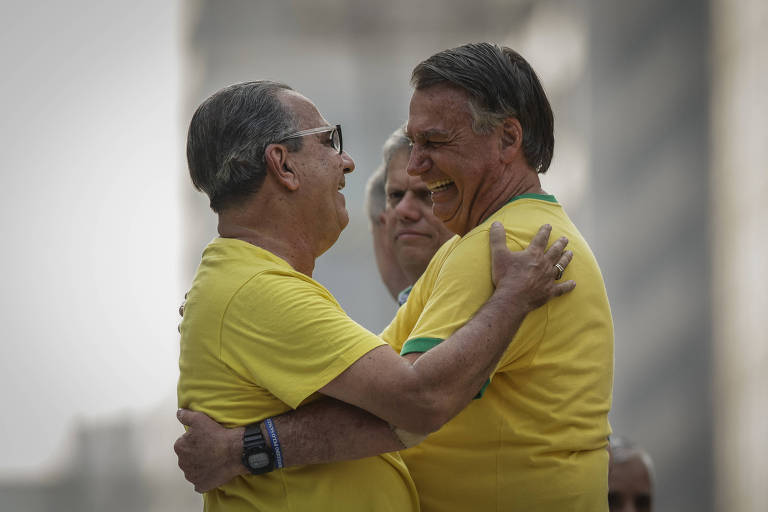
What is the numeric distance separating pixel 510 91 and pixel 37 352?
12.8ft

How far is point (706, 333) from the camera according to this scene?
21.1 ft

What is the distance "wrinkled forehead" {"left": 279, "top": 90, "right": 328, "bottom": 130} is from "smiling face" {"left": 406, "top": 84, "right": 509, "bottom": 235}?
0.73 ft

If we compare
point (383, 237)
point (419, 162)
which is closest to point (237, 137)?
point (419, 162)

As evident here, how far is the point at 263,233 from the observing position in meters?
2.09

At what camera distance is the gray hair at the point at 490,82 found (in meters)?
2.01

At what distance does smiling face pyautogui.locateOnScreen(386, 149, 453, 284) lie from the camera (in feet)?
9.86

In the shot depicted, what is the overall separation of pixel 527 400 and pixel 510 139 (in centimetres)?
57

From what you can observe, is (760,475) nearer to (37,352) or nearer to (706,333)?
(706,333)

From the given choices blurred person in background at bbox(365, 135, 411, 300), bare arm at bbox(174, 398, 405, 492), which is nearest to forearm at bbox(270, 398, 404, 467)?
bare arm at bbox(174, 398, 405, 492)

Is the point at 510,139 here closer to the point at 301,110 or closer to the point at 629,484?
the point at 301,110

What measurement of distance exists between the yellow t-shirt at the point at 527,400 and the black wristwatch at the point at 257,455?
0.35 meters

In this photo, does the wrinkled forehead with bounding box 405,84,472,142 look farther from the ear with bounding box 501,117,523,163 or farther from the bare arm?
the bare arm

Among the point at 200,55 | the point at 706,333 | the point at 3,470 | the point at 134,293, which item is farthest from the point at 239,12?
the point at 706,333

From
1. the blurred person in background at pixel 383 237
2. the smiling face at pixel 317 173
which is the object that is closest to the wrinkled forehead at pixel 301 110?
the smiling face at pixel 317 173
